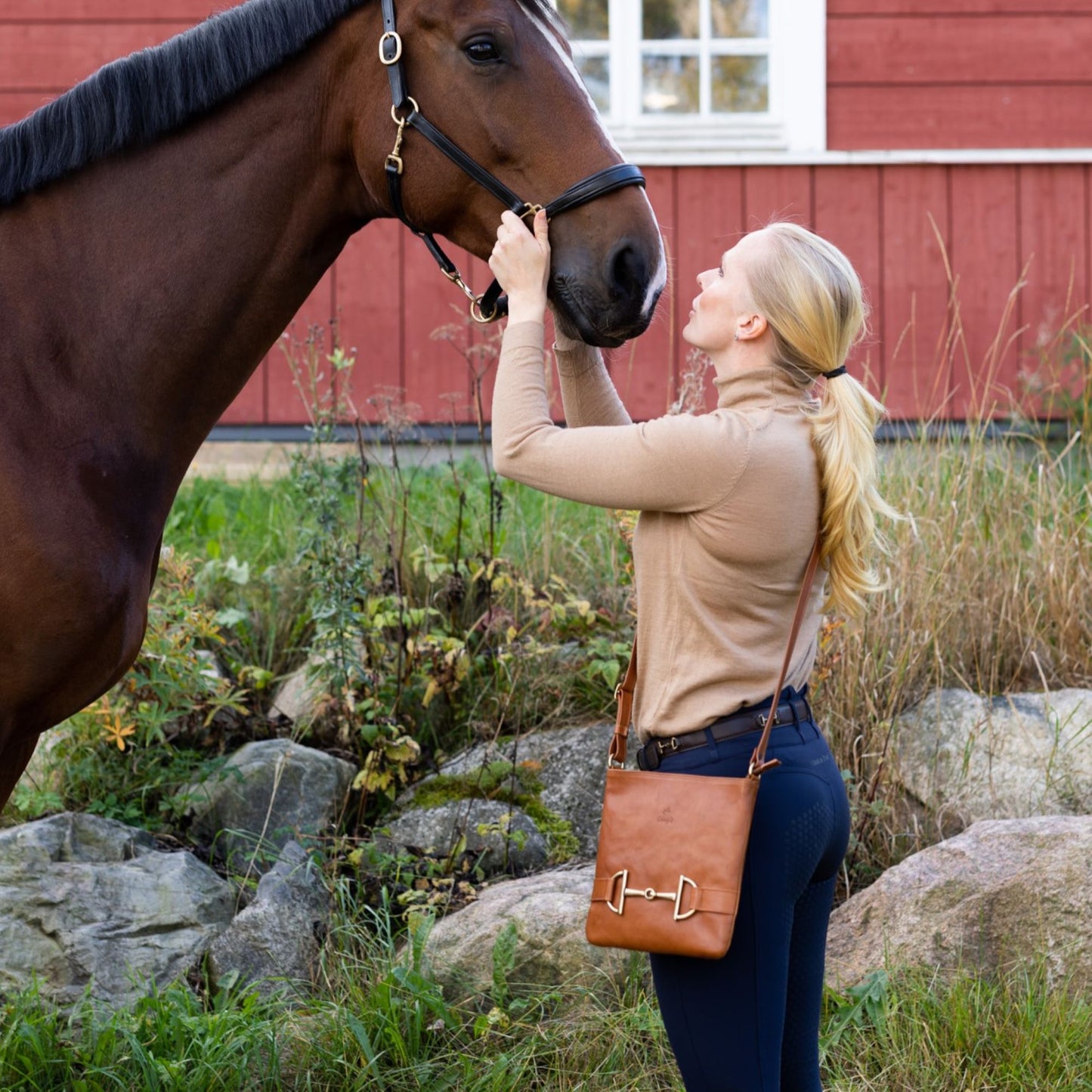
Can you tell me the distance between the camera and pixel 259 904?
2.83 metres

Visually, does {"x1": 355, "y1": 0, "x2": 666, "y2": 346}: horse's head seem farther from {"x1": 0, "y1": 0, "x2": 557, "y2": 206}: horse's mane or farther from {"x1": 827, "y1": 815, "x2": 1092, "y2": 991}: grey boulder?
{"x1": 827, "y1": 815, "x2": 1092, "y2": 991}: grey boulder

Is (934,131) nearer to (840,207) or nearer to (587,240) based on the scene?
(840,207)

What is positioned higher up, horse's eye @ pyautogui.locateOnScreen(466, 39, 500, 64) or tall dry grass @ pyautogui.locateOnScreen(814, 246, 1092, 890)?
horse's eye @ pyautogui.locateOnScreen(466, 39, 500, 64)

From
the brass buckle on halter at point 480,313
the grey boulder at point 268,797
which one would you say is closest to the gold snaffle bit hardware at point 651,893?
the brass buckle on halter at point 480,313

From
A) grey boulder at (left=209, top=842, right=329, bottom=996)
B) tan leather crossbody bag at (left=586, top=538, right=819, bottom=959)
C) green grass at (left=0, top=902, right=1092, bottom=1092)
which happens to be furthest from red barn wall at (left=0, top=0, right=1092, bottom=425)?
tan leather crossbody bag at (left=586, top=538, right=819, bottom=959)

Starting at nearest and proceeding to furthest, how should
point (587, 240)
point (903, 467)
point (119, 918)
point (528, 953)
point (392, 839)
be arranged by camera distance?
point (587, 240)
point (528, 953)
point (119, 918)
point (392, 839)
point (903, 467)

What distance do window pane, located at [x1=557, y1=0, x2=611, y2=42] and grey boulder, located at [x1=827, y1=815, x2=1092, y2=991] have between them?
5113mm

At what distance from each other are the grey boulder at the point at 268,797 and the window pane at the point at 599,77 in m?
4.31

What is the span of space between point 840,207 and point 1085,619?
10.6 ft

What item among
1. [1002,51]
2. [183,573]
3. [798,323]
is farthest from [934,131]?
[798,323]

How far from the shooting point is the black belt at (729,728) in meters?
1.81

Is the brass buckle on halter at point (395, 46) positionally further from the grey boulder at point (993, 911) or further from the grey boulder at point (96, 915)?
the grey boulder at point (993, 911)

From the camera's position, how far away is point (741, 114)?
643cm

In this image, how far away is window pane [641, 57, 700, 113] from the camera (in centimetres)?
650
